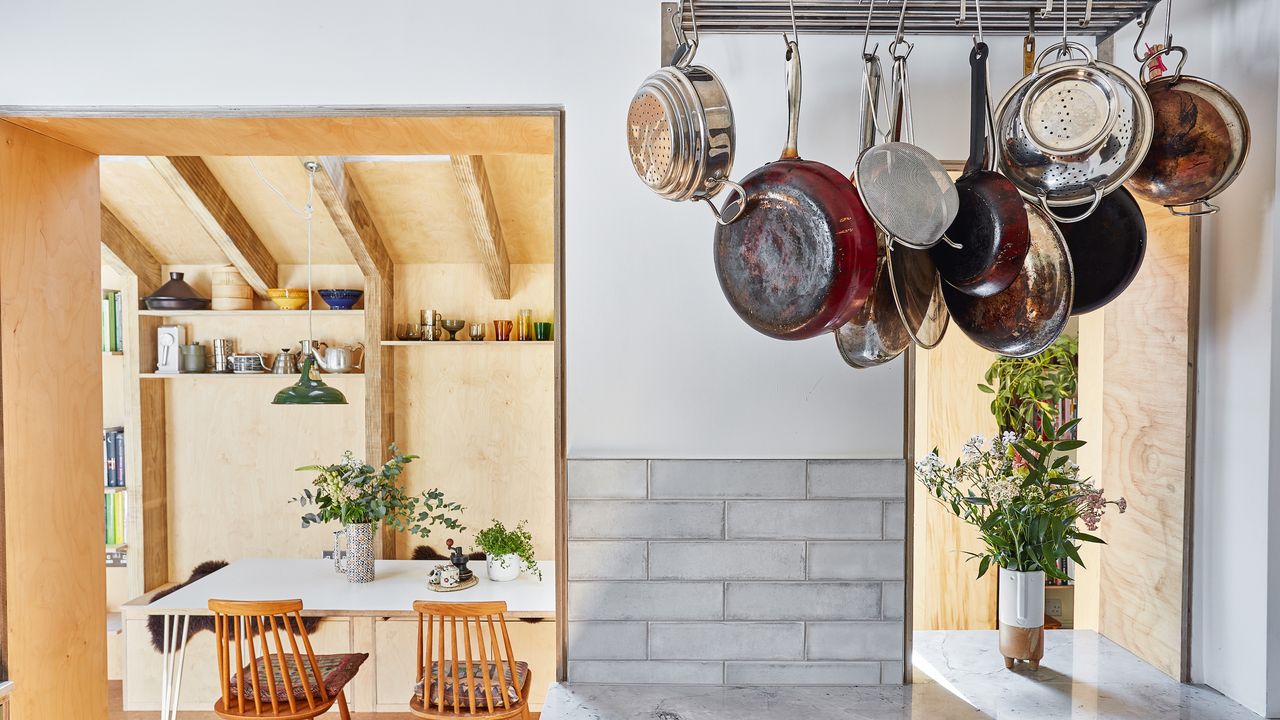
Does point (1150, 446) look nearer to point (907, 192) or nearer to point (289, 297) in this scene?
point (907, 192)

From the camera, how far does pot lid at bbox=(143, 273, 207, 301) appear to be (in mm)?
3920

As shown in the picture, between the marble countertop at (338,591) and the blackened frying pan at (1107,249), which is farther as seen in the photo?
the marble countertop at (338,591)

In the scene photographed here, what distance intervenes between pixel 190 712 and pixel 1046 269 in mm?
4163

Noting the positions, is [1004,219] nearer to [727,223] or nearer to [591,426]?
[727,223]

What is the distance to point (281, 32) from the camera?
5.22ft

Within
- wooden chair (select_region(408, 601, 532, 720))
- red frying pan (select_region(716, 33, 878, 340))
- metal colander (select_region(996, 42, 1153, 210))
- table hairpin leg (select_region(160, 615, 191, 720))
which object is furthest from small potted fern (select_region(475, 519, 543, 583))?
metal colander (select_region(996, 42, 1153, 210))

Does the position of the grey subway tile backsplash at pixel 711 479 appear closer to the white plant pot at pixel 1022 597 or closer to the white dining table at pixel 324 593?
the white plant pot at pixel 1022 597

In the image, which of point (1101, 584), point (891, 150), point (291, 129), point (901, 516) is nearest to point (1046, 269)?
point (891, 150)

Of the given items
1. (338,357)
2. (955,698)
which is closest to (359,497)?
(338,357)

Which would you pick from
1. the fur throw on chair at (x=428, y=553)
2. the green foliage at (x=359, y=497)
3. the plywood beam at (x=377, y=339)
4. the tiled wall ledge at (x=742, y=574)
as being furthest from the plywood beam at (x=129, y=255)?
the tiled wall ledge at (x=742, y=574)

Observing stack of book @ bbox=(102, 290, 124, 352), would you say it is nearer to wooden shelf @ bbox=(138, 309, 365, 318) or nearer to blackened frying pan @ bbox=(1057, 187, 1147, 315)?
wooden shelf @ bbox=(138, 309, 365, 318)

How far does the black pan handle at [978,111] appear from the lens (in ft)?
4.09

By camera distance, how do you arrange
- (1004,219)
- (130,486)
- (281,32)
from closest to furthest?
1. (1004,219)
2. (281,32)
3. (130,486)

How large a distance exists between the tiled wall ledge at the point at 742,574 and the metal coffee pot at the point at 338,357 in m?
2.83
